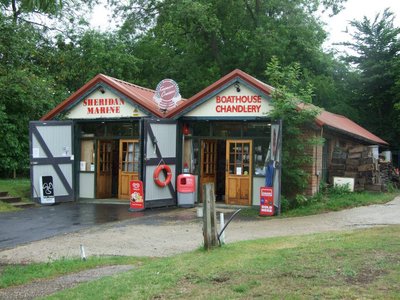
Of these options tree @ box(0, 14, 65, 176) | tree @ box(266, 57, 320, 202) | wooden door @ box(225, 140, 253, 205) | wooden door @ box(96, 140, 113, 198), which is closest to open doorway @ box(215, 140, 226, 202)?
wooden door @ box(225, 140, 253, 205)

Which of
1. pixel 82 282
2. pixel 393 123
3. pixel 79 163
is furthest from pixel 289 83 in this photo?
pixel 393 123

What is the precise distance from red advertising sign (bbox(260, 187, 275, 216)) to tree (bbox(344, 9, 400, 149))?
16129 millimetres

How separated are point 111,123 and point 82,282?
39.1ft

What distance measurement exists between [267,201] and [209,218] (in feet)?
20.8

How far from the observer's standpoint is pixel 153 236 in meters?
11.3

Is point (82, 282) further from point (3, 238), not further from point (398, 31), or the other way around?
point (398, 31)

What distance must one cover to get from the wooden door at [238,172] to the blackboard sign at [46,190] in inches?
237

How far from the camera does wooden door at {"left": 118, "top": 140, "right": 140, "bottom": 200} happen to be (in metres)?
18.3

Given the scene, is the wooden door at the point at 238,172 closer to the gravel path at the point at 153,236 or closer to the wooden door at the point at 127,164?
the gravel path at the point at 153,236

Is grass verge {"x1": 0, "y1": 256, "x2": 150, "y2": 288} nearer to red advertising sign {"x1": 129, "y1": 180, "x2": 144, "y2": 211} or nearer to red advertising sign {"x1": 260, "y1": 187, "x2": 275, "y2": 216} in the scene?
red advertising sign {"x1": 260, "y1": 187, "x2": 275, "y2": 216}

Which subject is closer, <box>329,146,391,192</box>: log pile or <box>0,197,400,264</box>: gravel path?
<box>0,197,400,264</box>: gravel path

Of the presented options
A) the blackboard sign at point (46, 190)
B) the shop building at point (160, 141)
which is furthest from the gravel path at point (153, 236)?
the blackboard sign at point (46, 190)

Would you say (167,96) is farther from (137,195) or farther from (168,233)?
(168,233)

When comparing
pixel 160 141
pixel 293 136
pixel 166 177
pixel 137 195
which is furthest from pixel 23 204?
pixel 293 136
